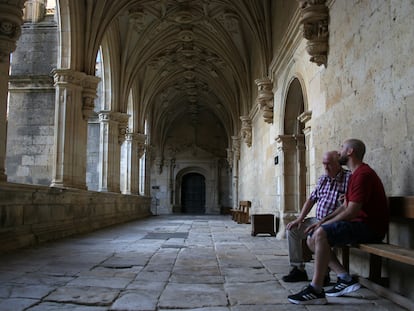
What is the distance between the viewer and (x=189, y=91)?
74.6ft

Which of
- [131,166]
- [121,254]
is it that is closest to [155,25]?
[131,166]

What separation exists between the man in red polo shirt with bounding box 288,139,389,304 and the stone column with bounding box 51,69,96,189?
7007 millimetres

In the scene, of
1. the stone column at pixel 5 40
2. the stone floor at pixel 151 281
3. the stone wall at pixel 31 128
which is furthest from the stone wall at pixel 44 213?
the stone wall at pixel 31 128

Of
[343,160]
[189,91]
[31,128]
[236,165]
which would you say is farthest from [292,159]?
[189,91]

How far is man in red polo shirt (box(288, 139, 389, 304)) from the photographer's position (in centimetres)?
293

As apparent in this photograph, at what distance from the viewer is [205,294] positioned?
3182 millimetres

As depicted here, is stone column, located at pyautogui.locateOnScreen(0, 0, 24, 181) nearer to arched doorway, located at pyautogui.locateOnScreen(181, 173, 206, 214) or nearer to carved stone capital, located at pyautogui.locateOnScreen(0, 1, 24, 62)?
carved stone capital, located at pyautogui.locateOnScreen(0, 1, 24, 62)

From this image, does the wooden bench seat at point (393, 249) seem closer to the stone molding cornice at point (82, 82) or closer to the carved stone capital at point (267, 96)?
the carved stone capital at point (267, 96)

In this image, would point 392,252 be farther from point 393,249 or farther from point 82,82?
point 82,82

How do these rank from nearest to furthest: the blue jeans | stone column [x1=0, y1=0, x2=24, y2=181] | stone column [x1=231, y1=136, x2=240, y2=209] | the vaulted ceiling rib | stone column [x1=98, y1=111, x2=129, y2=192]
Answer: the blue jeans → stone column [x1=0, y1=0, x2=24, y2=181] → the vaulted ceiling rib → stone column [x1=98, y1=111, x2=129, y2=192] → stone column [x1=231, y1=136, x2=240, y2=209]

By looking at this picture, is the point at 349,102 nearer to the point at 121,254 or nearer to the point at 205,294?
the point at 205,294

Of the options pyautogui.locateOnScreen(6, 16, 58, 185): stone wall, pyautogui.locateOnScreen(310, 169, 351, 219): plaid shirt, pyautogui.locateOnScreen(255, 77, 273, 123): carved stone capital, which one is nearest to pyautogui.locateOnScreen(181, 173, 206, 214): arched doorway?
pyautogui.locateOnScreen(6, 16, 58, 185): stone wall

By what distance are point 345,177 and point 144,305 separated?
1.80m

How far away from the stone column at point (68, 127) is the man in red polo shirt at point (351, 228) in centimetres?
701
